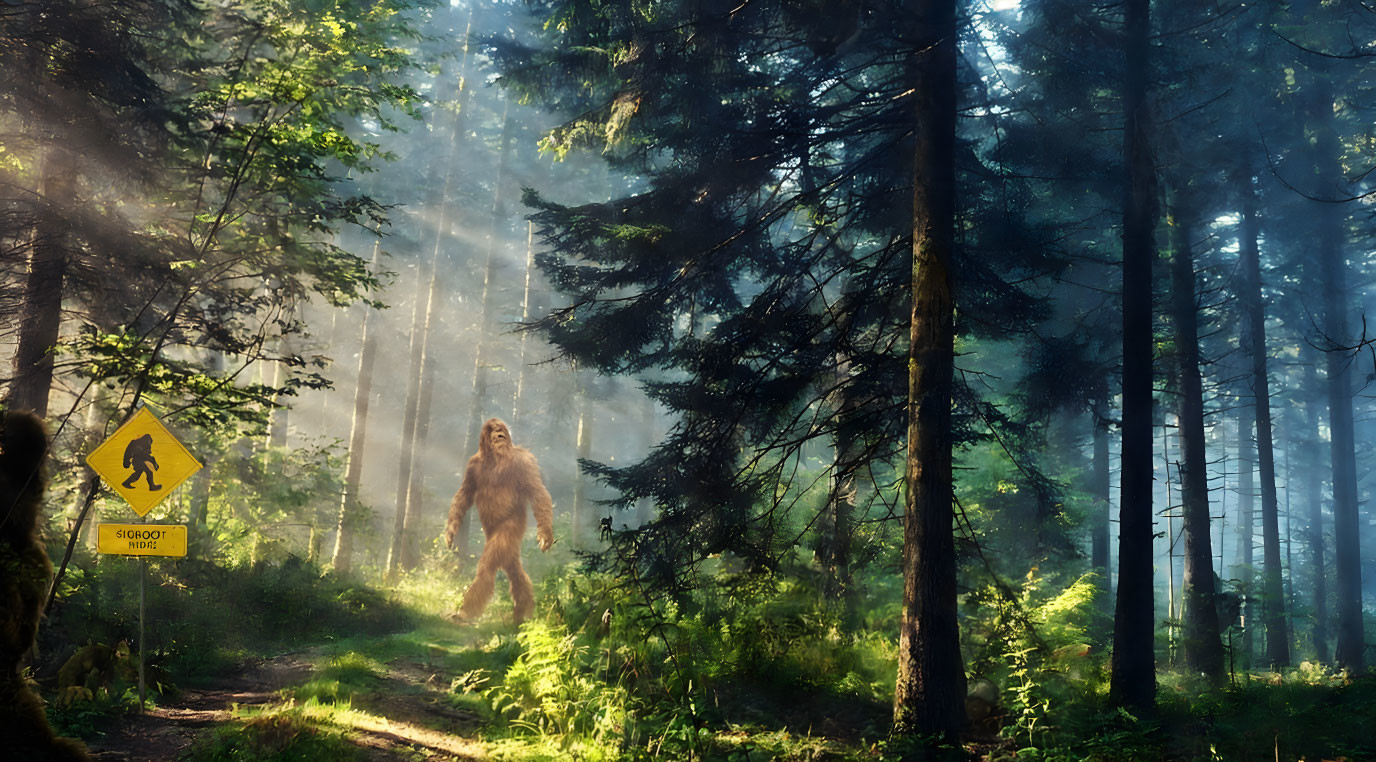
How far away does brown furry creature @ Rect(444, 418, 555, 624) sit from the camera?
14.3 metres

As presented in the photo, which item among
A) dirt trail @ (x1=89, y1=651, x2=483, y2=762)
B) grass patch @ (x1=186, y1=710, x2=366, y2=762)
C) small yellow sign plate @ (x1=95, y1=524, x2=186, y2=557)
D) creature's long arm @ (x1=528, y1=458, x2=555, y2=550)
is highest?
creature's long arm @ (x1=528, y1=458, x2=555, y2=550)

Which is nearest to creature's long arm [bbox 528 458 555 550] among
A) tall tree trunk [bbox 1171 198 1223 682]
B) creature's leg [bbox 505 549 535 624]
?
creature's leg [bbox 505 549 535 624]

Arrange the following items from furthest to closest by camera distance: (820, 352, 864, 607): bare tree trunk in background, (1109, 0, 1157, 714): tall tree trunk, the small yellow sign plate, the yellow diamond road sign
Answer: (820, 352, 864, 607): bare tree trunk in background
(1109, 0, 1157, 714): tall tree trunk
the small yellow sign plate
the yellow diamond road sign

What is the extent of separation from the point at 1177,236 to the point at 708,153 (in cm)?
1101

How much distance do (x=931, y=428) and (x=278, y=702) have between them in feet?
25.8

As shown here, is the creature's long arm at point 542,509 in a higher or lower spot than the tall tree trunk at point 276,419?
lower

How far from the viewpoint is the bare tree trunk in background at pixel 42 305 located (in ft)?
33.2

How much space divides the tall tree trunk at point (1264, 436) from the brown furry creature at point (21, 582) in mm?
20538

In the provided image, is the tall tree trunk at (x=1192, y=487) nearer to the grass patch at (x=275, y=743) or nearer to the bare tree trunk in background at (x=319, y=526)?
the grass patch at (x=275, y=743)

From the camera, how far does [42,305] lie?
10.3m

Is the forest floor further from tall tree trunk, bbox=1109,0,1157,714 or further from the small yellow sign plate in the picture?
tall tree trunk, bbox=1109,0,1157,714

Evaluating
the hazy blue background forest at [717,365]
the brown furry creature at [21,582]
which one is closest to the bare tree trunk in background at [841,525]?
the hazy blue background forest at [717,365]

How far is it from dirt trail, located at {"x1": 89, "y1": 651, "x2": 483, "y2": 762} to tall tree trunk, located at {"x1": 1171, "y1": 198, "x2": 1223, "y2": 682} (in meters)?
12.1

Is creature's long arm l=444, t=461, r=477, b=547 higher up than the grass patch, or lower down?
higher up
